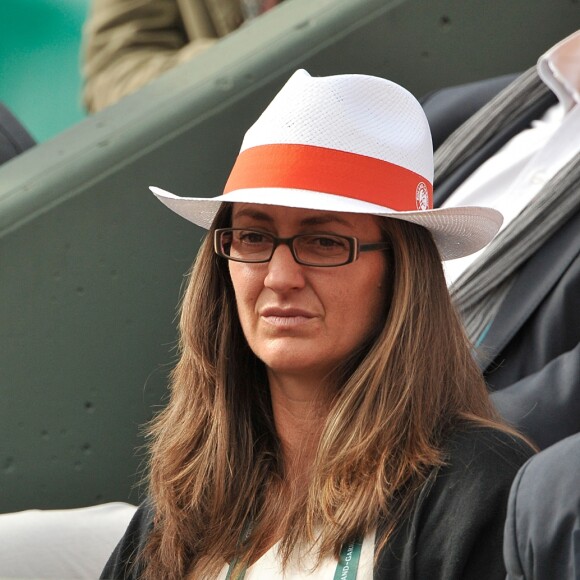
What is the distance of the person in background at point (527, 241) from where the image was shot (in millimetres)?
2090

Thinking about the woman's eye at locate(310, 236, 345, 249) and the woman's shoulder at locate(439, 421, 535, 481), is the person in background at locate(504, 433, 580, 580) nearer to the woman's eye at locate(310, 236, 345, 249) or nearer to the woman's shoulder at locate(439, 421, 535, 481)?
the woman's shoulder at locate(439, 421, 535, 481)

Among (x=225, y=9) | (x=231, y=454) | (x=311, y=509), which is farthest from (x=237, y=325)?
(x=225, y=9)

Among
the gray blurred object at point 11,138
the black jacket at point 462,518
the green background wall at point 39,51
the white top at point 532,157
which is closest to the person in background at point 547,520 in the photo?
the black jacket at point 462,518

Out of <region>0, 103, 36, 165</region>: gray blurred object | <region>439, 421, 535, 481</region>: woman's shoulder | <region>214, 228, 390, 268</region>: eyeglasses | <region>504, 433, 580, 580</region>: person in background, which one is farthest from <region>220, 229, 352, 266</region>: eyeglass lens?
<region>0, 103, 36, 165</region>: gray blurred object

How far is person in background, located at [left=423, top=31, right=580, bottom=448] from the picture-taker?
2090 mm

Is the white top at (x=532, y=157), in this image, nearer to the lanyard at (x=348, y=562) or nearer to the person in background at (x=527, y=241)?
the person in background at (x=527, y=241)

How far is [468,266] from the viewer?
2467mm

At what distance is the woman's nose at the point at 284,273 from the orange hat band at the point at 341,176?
96 millimetres

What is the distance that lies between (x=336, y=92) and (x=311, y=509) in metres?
0.57

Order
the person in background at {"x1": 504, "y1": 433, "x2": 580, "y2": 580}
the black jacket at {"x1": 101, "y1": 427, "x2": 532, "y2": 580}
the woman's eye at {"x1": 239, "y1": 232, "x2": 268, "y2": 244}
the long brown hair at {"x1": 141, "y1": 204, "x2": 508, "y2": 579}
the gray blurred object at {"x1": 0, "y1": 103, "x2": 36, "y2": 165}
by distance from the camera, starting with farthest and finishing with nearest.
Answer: the gray blurred object at {"x1": 0, "y1": 103, "x2": 36, "y2": 165} < the woman's eye at {"x1": 239, "y1": 232, "x2": 268, "y2": 244} < the long brown hair at {"x1": 141, "y1": 204, "x2": 508, "y2": 579} < the black jacket at {"x1": 101, "y1": 427, "x2": 532, "y2": 580} < the person in background at {"x1": 504, "y1": 433, "x2": 580, "y2": 580}

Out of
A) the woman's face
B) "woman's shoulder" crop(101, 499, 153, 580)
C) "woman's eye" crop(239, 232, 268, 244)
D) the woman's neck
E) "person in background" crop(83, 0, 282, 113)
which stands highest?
"person in background" crop(83, 0, 282, 113)

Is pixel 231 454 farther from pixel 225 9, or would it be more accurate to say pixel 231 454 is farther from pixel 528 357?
pixel 225 9

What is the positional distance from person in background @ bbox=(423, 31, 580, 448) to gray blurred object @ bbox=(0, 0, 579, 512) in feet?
1.39

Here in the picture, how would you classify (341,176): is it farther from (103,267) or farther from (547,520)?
(103,267)
